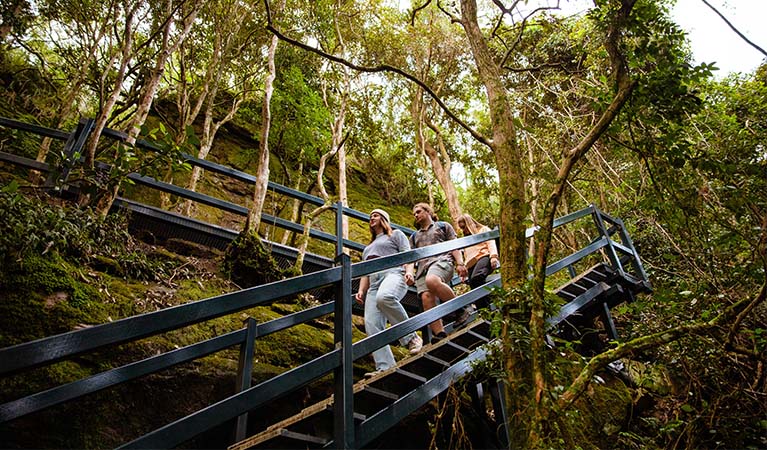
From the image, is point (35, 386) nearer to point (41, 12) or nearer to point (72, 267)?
point (72, 267)

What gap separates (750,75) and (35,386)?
14106mm

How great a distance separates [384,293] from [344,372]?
1.68 meters

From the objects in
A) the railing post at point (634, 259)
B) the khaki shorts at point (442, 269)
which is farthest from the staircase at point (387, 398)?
the railing post at point (634, 259)

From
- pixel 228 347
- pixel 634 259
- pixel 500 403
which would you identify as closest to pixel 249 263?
pixel 228 347

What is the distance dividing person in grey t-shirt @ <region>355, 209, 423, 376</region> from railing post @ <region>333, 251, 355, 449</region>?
1256 millimetres

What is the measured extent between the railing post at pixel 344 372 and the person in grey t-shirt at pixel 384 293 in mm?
1256

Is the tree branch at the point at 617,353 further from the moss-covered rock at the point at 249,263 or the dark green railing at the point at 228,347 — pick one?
the moss-covered rock at the point at 249,263

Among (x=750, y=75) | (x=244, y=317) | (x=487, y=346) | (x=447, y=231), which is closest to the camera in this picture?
(x=487, y=346)

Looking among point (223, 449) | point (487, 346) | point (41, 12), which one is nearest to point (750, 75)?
point (487, 346)

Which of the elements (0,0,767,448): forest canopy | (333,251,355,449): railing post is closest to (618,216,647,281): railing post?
(0,0,767,448): forest canopy

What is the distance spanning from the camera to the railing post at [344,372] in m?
2.18

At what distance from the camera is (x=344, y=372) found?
2.29 metres

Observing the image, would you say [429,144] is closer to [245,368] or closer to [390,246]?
[390,246]

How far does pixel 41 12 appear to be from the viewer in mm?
9438
